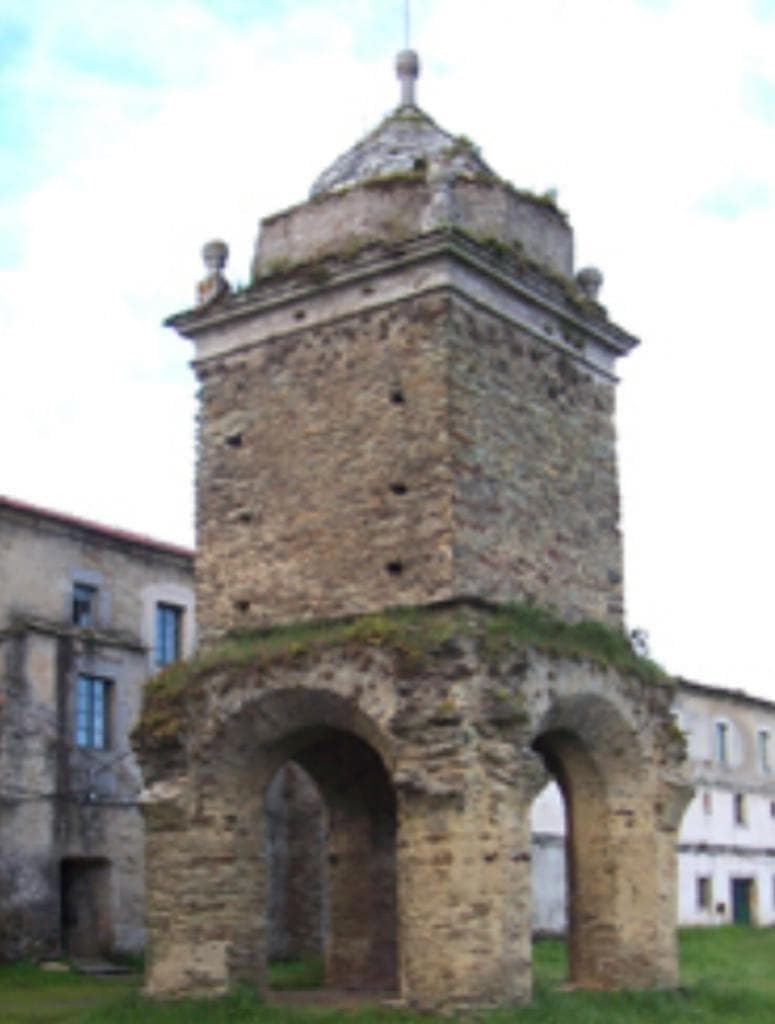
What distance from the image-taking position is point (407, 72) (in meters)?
19.0

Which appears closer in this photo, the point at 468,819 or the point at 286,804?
the point at 468,819

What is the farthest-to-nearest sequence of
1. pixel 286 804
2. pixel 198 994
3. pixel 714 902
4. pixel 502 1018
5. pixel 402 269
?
pixel 714 902
pixel 286 804
pixel 402 269
pixel 198 994
pixel 502 1018

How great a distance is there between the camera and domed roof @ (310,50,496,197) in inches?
688

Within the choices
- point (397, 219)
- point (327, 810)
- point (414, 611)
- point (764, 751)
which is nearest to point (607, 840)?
point (327, 810)

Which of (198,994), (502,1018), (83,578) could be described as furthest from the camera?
(83,578)

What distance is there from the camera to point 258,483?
1673 cm

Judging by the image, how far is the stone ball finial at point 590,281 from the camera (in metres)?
18.2

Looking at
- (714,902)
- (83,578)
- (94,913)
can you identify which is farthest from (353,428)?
(714,902)

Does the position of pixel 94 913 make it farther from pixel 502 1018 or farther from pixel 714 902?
pixel 714 902

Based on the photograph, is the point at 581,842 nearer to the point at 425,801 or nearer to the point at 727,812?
the point at 425,801

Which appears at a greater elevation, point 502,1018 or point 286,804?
point 286,804

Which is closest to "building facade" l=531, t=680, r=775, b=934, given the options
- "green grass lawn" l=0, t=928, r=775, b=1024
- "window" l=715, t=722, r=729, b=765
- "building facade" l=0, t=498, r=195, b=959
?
"window" l=715, t=722, r=729, b=765

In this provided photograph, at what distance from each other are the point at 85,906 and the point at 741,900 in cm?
2029

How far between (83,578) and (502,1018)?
1301 centimetres
